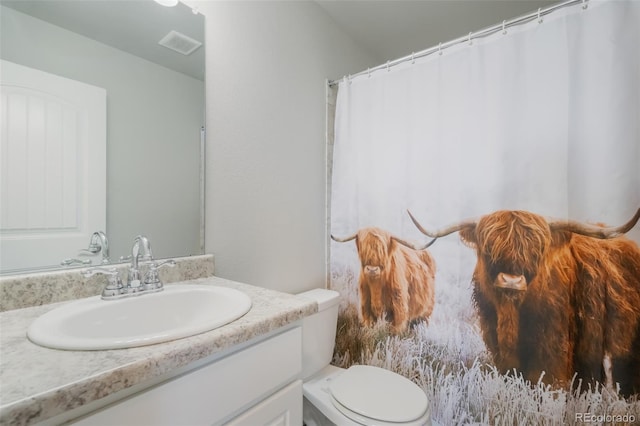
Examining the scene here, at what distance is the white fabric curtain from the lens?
1.01m

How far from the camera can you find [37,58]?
83 cm

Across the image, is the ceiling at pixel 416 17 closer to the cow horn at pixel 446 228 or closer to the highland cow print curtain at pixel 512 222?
the highland cow print curtain at pixel 512 222

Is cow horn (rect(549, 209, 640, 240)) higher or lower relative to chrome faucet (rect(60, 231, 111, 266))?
higher

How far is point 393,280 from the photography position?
1519 millimetres

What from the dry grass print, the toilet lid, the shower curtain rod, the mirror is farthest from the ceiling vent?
the toilet lid

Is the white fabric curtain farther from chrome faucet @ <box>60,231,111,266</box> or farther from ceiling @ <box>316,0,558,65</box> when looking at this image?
chrome faucet @ <box>60,231,111,266</box>

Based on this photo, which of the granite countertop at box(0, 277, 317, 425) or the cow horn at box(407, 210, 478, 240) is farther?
the cow horn at box(407, 210, 478, 240)

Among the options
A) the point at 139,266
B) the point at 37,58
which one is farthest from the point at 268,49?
the point at 139,266

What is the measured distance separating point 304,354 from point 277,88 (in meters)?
1.35

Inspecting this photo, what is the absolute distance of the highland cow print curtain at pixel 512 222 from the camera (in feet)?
3.34

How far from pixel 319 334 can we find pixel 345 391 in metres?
0.29

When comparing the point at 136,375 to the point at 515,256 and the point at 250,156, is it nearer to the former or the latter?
the point at 250,156

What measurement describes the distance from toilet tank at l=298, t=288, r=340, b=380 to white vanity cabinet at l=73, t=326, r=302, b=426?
20.8 inches

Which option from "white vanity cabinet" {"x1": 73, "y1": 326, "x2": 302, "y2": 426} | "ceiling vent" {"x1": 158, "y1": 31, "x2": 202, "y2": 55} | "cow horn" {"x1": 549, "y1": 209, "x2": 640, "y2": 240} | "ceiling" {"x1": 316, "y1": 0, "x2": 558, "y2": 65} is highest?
"ceiling" {"x1": 316, "y1": 0, "x2": 558, "y2": 65}
